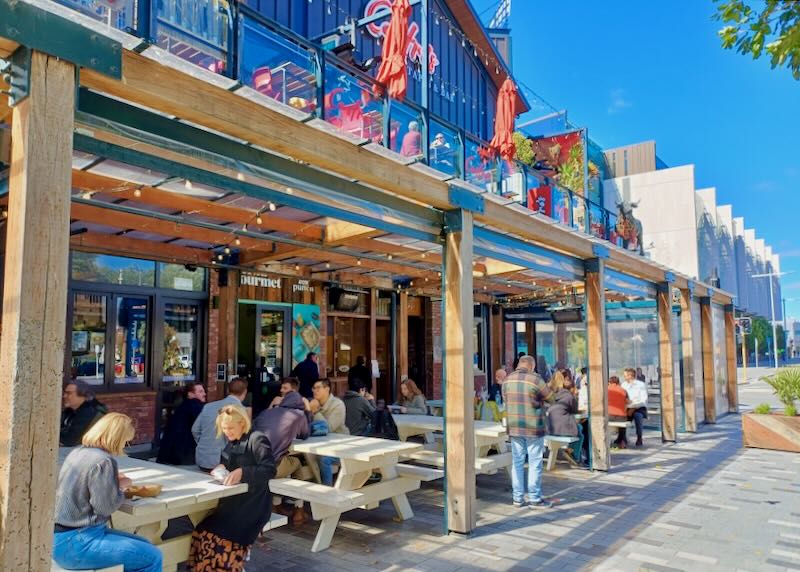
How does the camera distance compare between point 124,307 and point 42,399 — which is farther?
point 124,307

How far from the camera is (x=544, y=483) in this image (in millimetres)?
7891

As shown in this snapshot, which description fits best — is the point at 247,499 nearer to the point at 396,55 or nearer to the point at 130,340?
the point at 396,55

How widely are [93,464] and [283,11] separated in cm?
1043

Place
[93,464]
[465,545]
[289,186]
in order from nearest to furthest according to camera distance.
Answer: [93,464] < [289,186] < [465,545]

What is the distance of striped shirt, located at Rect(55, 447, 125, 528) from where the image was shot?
3.33 meters

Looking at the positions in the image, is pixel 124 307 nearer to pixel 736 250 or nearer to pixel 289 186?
pixel 289 186

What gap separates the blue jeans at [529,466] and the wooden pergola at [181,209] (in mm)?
1167

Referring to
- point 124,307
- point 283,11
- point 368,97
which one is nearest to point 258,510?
point 368,97

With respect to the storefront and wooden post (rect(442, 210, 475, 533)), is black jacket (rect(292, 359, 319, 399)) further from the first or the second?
wooden post (rect(442, 210, 475, 533))

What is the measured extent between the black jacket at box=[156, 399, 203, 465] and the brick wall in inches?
104

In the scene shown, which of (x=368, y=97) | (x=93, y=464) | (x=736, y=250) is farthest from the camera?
(x=736, y=250)

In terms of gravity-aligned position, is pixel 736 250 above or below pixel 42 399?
above

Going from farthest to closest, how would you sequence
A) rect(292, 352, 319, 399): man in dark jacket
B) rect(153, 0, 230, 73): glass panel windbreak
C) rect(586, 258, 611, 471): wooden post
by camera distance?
rect(292, 352, 319, 399): man in dark jacket, rect(586, 258, 611, 471): wooden post, rect(153, 0, 230, 73): glass panel windbreak

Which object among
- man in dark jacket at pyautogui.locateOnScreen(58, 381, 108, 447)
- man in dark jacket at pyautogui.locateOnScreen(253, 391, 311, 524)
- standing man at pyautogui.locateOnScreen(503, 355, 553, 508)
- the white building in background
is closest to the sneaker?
standing man at pyautogui.locateOnScreen(503, 355, 553, 508)
